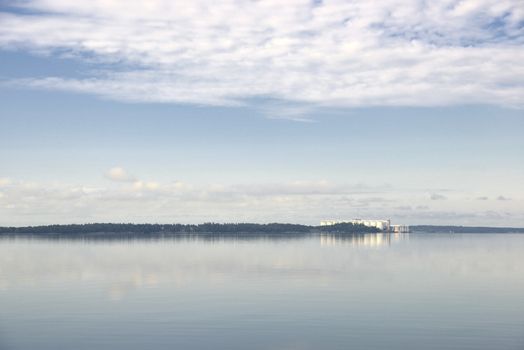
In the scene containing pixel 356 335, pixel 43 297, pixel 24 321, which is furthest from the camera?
pixel 43 297

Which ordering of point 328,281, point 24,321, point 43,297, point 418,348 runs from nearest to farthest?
point 418,348, point 24,321, point 43,297, point 328,281

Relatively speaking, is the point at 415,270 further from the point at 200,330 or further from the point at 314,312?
the point at 200,330

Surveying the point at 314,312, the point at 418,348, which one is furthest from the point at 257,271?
the point at 418,348

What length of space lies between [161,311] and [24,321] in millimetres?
9141

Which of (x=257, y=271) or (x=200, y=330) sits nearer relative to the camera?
(x=200, y=330)

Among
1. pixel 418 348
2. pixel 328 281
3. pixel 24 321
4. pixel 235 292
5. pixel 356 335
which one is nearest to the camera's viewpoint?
pixel 418 348

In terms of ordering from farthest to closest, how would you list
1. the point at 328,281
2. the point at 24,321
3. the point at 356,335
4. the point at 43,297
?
the point at 328,281
the point at 43,297
the point at 24,321
the point at 356,335

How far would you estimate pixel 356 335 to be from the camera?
1351 inches

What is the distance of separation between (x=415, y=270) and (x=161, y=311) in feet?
143

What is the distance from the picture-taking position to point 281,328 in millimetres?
36062

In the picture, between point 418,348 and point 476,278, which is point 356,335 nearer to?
point 418,348

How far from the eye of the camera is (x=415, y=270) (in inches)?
2990

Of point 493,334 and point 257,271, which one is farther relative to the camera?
point 257,271

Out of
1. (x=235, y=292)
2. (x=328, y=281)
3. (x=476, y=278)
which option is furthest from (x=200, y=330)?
(x=476, y=278)
